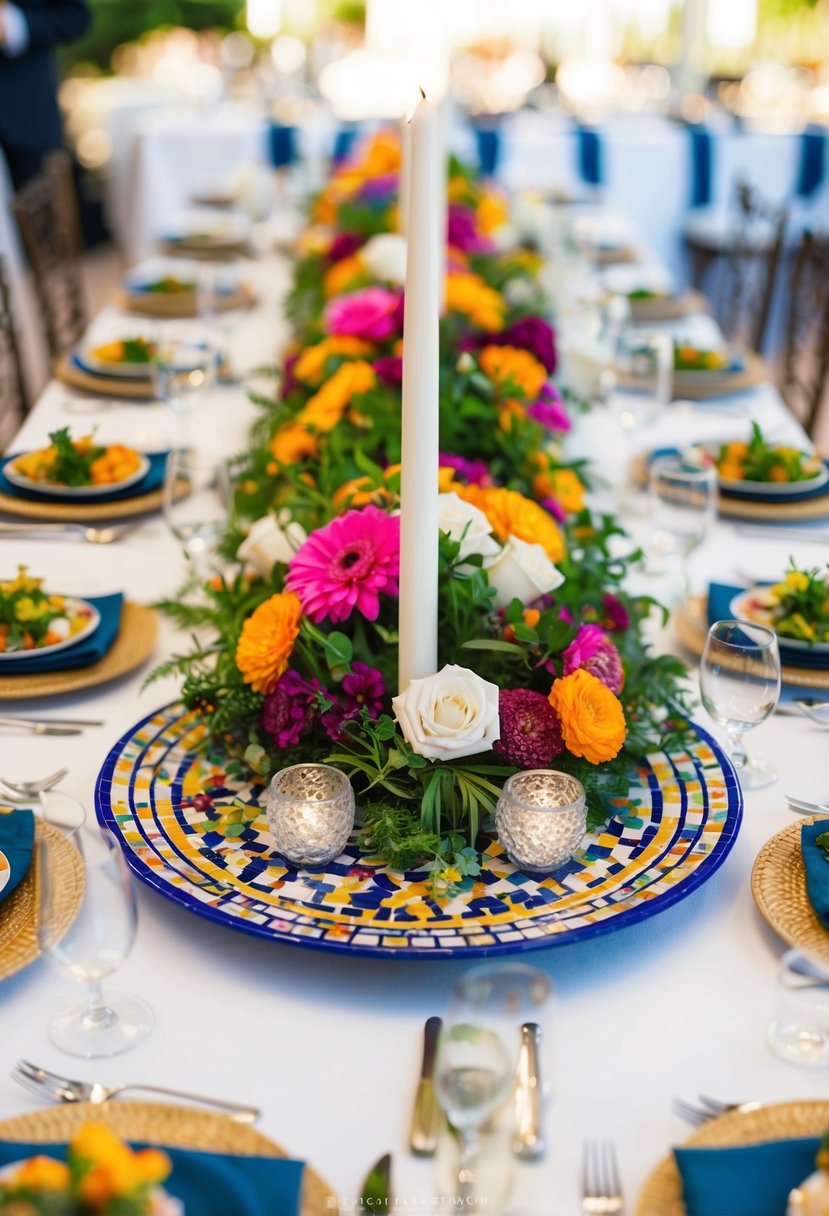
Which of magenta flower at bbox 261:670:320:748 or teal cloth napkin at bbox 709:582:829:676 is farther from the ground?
magenta flower at bbox 261:670:320:748

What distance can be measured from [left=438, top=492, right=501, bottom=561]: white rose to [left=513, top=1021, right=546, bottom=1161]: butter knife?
0.47 metres

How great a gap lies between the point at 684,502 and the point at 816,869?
2.17ft

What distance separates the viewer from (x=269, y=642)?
1.11 m

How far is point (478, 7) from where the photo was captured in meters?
9.12

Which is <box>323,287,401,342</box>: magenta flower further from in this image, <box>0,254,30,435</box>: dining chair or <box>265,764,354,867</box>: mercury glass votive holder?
<box>265,764,354,867</box>: mercury glass votive holder

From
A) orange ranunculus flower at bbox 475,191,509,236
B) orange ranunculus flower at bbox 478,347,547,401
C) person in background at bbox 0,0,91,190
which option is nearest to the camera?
orange ranunculus flower at bbox 478,347,547,401

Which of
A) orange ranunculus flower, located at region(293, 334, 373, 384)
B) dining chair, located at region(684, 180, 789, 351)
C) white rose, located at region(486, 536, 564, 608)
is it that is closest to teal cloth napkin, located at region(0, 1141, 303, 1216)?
white rose, located at region(486, 536, 564, 608)

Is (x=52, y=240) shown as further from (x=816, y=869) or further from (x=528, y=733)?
(x=816, y=869)

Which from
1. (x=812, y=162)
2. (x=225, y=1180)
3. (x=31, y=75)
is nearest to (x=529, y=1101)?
(x=225, y=1180)

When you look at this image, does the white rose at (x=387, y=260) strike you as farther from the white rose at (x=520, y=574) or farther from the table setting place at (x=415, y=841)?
the white rose at (x=520, y=574)

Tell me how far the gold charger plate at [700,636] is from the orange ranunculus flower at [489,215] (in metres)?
1.85

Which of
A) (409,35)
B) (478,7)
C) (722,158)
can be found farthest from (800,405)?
(478,7)

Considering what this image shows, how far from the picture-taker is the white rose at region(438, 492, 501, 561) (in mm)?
1146

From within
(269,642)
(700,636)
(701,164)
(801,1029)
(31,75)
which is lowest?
(701,164)
